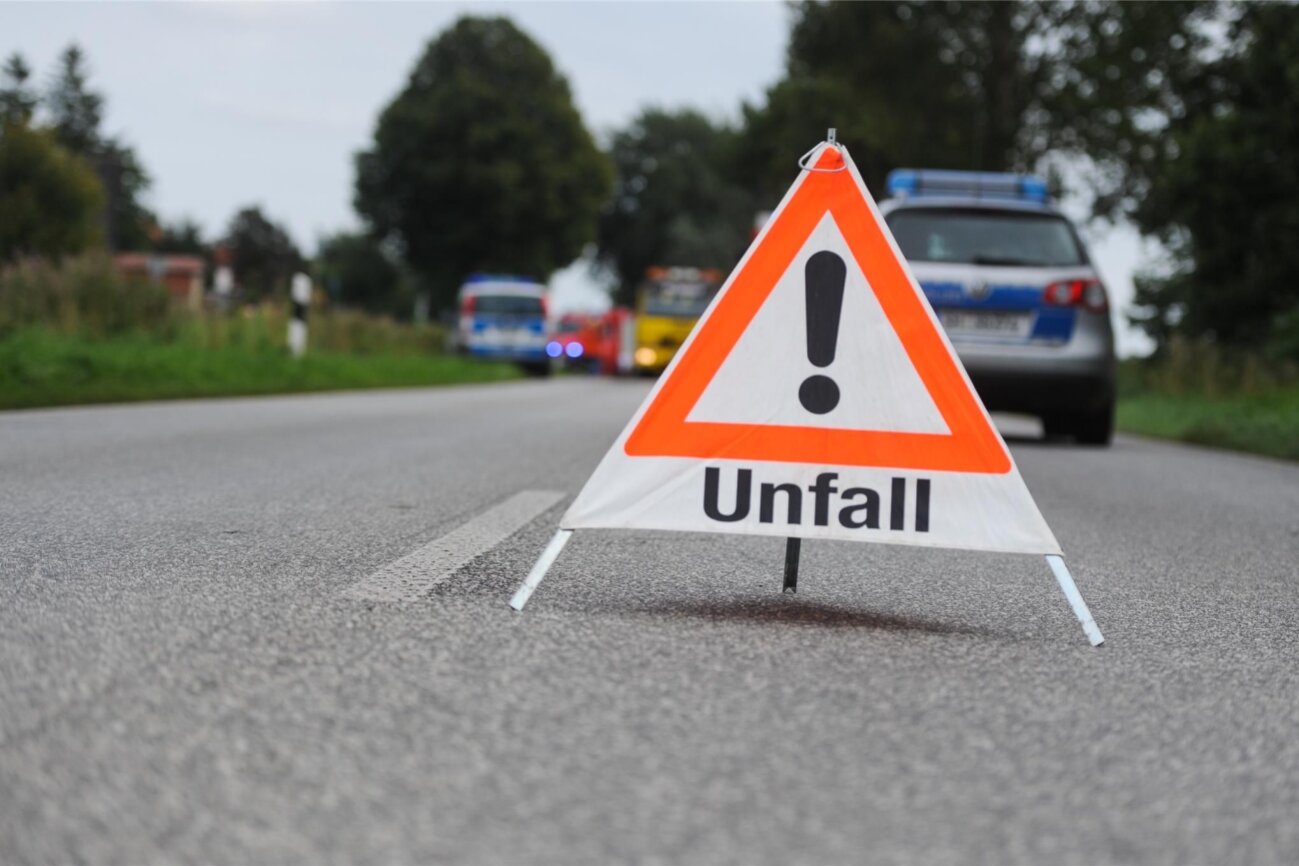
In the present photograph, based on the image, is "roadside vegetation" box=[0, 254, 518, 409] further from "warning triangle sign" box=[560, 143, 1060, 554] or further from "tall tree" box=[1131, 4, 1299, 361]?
"tall tree" box=[1131, 4, 1299, 361]

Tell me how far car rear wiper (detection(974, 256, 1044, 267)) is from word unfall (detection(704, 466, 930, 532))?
8.37 meters

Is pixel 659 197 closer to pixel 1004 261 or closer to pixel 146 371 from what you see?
pixel 146 371

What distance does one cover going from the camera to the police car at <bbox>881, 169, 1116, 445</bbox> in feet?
40.3

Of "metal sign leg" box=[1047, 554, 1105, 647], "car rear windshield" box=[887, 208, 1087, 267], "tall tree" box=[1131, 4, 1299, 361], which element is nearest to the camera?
"metal sign leg" box=[1047, 554, 1105, 647]

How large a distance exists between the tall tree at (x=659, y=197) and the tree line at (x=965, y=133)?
28.4 m

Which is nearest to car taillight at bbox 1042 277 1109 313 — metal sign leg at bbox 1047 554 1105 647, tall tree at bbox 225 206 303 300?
metal sign leg at bbox 1047 554 1105 647

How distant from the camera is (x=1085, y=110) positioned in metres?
32.3

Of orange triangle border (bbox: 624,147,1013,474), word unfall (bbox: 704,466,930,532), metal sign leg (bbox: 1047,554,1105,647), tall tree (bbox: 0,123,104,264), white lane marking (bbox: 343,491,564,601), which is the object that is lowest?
white lane marking (bbox: 343,491,564,601)

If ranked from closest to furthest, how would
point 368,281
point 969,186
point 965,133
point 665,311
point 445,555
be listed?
1. point 445,555
2. point 969,186
3. point 965,133
4. point 665,311
5. point 368,281

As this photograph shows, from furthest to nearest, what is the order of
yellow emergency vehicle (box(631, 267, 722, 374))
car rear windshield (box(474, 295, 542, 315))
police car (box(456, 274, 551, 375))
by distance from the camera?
1. car rear windshield (box(474, 295, 542, 315))
2. police car (box(456, 274, 551, 375))
3. yellow emergency vehicle (box(631, 267, 722, 374))

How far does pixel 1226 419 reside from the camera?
1703 cm

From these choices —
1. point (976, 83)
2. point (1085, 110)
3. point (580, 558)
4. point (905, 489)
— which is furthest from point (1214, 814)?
point (976, 83)

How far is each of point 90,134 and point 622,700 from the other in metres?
127

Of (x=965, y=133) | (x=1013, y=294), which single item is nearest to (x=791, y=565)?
(x=1013, y=294)
